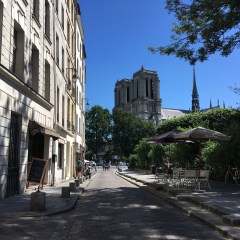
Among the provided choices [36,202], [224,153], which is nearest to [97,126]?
[224,153]

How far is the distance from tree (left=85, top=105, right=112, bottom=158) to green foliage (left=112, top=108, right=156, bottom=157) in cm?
342

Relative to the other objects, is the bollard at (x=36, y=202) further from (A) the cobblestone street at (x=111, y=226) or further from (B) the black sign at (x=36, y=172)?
(B) the black sign at (x=36, y=172)

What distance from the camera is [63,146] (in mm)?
19828

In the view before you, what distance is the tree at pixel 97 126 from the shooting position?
251 feet

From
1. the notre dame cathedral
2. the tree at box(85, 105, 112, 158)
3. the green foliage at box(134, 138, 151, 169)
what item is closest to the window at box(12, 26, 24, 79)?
the green foliage at box(134, 138, 151, 169)

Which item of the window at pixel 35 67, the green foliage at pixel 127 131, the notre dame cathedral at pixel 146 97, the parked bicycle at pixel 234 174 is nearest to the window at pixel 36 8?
the window at pixel 35 67

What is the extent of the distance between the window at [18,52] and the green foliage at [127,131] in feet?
235

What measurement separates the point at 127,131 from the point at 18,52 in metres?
73.2

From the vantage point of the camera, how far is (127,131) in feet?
274

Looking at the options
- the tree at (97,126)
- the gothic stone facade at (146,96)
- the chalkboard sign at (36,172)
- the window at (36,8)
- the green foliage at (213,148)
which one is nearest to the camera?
the chalkboard sign at (36,172)

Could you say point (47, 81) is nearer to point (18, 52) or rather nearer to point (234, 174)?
point (18, 52)

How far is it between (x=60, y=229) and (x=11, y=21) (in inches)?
287

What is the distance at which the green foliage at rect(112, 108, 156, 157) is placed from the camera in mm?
82438

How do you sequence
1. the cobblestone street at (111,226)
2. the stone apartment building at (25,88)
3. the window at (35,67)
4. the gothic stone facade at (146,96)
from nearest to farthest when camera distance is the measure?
the cobblestone street at (111,226) → the stone apartment building at (25,88) → the window at (35,67) → the gothic stone facade at (146,96)
